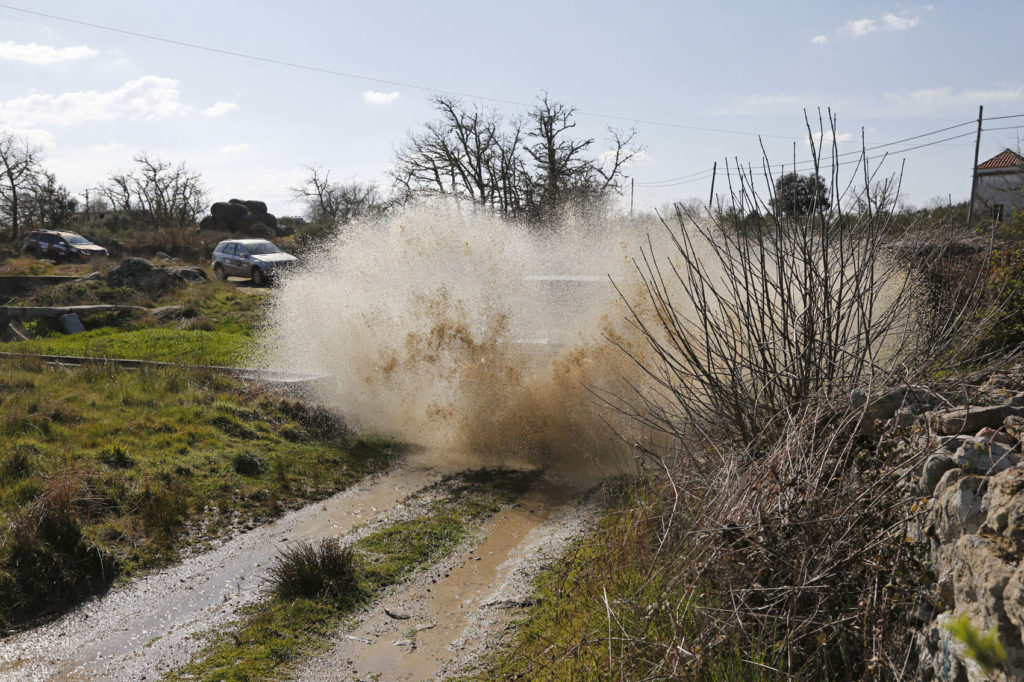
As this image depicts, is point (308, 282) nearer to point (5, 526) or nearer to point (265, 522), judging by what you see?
point (265, 522)

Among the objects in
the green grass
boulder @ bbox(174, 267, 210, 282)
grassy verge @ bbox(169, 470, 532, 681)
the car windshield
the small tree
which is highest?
the small tree

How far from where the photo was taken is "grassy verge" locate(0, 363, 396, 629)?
288 inches

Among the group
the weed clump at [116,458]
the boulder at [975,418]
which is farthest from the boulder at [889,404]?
the weed clump at [116,458]

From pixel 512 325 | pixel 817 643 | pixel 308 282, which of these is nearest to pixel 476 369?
pixel 512 325

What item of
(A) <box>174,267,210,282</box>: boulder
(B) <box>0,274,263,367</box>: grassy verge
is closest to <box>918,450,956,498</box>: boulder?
(B) <box>0,274,263,367</box>: grassy verge

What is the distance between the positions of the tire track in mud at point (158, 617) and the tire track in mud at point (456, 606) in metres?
1.25

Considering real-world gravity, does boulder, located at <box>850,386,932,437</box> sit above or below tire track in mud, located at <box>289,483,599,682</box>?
above

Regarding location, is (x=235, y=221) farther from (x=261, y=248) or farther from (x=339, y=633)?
(x=339, y=633)

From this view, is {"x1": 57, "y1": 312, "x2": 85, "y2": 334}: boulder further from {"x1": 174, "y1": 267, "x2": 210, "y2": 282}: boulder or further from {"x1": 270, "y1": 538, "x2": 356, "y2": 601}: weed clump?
{"x1": 270, "y1": 538, "x2": 356, "y2": 601}: weed clump

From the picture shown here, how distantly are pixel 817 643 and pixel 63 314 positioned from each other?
73.5 ft

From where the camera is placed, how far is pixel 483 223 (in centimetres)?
1476

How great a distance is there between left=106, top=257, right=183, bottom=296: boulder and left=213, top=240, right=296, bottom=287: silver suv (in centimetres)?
486

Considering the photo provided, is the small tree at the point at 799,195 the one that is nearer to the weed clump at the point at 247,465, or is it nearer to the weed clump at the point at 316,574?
the weed clump at the point at 316,574

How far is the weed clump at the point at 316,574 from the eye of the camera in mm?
6984
